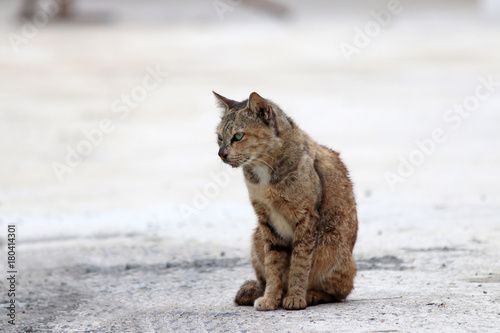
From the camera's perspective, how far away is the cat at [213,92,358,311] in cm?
516

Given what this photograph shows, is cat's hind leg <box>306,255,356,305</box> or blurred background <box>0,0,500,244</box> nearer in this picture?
cat's hind leg <box>306,255,356,305</box>

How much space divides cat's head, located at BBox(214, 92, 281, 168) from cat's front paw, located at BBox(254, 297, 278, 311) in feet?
3.26

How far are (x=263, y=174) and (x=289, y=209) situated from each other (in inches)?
12.8

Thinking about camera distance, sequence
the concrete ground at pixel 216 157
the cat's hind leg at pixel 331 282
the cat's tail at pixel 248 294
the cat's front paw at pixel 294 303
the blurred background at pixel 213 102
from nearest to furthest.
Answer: the cat's front paw at pixel 294 303
the cat's hind leg at pixel 331 282
the cat's tail at pixel 248 294
the concrete ground at pixel 216 157
the blurred background at pixel 213 102

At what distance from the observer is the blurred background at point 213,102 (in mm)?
10164

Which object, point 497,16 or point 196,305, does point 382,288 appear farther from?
point 497,16

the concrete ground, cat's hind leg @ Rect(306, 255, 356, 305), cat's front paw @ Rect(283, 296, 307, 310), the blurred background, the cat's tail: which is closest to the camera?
cat's front paw @ Rect(283, 296, 307, 310)

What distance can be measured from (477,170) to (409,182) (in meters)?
1.35

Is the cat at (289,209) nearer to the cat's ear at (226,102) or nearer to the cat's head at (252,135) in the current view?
the cat's head at (252,135)

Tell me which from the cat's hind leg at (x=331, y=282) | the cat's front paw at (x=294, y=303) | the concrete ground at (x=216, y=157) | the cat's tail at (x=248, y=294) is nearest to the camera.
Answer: the cat's front paw at (x=294, y=303)

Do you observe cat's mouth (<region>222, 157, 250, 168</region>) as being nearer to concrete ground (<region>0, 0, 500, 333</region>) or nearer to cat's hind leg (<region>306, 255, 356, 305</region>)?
cat's hind leg (<region>306, 255, 356, 305</region>)

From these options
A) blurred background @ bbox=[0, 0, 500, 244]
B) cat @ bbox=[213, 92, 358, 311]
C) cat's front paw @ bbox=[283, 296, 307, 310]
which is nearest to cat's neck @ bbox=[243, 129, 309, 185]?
cat @ bbox=[213, 92, 358, 311]

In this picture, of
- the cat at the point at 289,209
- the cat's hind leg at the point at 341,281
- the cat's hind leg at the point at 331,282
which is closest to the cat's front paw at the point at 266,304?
the cat at the point at 289,209

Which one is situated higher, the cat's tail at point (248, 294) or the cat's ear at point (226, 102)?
the cat's ear at point (226, 102)
